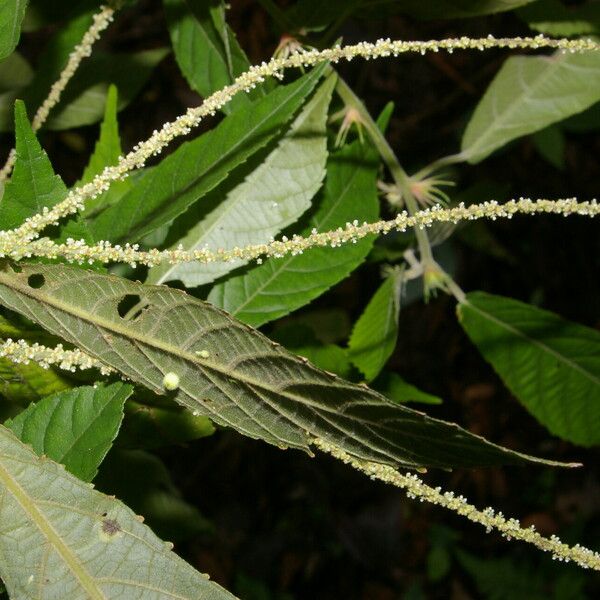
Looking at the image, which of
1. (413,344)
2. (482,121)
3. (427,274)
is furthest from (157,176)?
(413,344)

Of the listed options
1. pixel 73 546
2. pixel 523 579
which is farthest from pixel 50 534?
pixel 523 579

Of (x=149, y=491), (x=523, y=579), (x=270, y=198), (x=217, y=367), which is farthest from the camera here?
(x=523, y=579)

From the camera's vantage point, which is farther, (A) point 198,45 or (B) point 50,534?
(A) point 198,45

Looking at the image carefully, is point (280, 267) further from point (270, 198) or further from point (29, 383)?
point (29, 383)

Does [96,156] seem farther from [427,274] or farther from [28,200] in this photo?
[427,274]

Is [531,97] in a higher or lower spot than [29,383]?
higher

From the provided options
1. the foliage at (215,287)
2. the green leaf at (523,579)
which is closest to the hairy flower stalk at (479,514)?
the foliage at (215,287)
